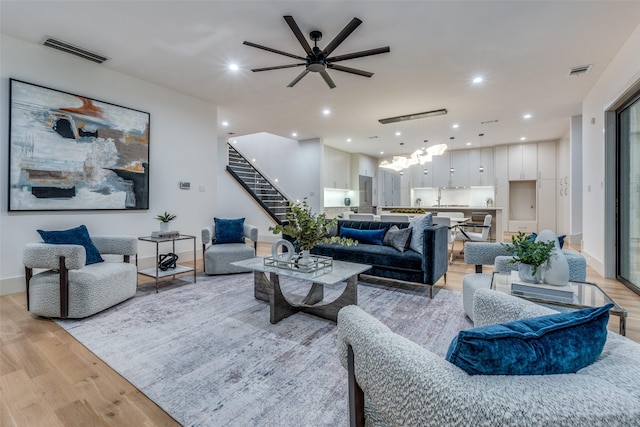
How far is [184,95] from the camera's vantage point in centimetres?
490

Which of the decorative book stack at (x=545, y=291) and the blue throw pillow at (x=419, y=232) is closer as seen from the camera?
the decorative book stack at (x=545, y=291)

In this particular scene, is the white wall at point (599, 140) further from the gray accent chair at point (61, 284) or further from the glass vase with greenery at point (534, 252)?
the gray accent chair at point (61, 284)

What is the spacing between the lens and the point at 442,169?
10062 mm

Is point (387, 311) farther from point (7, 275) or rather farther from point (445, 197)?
point (445, 197)

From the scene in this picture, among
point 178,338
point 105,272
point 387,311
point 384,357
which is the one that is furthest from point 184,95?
point 384,357

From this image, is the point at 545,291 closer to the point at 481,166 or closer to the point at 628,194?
the point at 628,194

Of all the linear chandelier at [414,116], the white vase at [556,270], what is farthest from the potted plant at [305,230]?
the linear chandelier at [414,116]

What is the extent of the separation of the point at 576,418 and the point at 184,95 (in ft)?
18.6

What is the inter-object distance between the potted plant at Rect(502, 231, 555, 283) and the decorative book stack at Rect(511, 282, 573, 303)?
77mm

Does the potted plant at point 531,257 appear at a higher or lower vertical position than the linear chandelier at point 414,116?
lower

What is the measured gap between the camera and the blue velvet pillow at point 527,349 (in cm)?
69

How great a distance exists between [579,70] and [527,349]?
501 centimetres

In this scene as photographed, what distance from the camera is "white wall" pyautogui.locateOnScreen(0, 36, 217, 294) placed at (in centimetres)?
324

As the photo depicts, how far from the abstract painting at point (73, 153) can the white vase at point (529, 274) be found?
15.3ft
